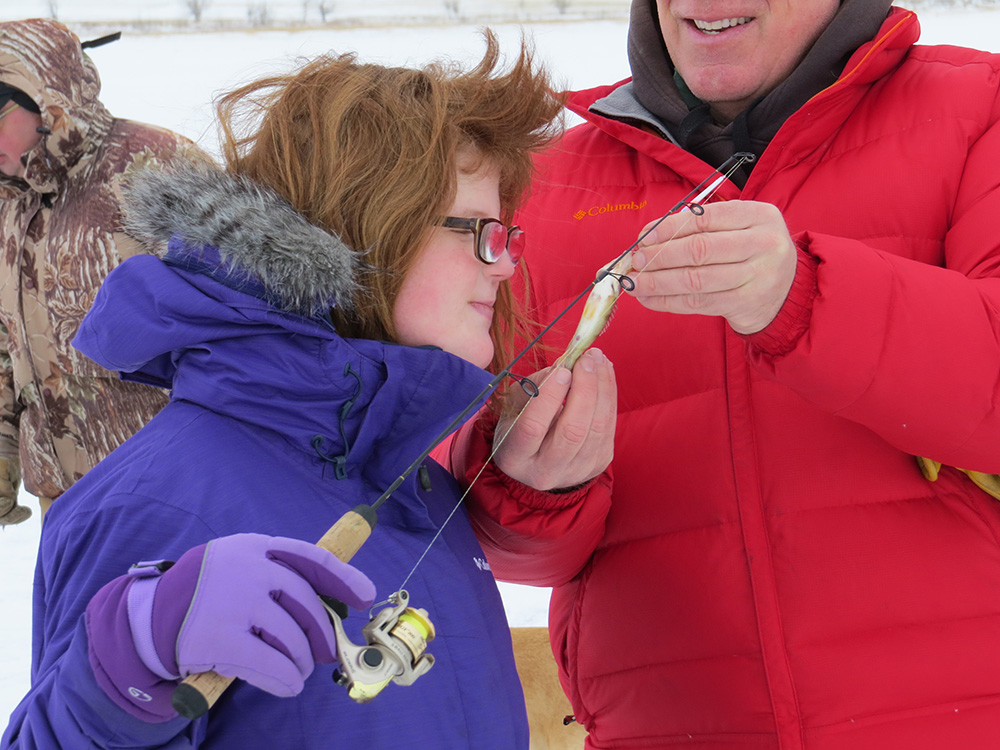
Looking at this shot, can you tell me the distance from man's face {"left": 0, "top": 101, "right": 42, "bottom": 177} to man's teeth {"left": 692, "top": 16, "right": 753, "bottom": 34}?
1.97 metres

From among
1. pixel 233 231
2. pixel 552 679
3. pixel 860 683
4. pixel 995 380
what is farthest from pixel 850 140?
pixel 552 679

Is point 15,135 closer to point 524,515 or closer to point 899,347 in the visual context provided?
point 524,515

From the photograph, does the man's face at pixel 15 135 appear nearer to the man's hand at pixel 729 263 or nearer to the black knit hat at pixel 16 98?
the black knit hat at pixel 16 98

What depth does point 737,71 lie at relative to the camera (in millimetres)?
1593

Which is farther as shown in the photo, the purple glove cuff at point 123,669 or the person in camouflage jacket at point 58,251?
the person in camouflage jacket at point 58,251

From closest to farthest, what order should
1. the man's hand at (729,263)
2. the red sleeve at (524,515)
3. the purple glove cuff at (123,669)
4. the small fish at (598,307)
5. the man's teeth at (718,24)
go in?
the purple glove cuff at (123,669)
the man's hand at (729,263)
the small fish at (598,307)
the red sleeve at (524,515)
the man's teeth at (718,24)

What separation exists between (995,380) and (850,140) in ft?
1.67

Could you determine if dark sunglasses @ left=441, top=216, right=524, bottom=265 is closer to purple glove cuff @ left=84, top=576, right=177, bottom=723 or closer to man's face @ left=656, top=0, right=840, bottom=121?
man's face @ left=656, top=0, right=840, bottom=121

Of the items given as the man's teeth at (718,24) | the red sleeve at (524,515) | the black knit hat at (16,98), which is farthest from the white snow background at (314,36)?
the red sleeve at (524,515)

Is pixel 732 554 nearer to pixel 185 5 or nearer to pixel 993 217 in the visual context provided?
pixel 993 217

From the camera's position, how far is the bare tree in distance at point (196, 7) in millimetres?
7980

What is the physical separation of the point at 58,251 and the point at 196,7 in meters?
6.27

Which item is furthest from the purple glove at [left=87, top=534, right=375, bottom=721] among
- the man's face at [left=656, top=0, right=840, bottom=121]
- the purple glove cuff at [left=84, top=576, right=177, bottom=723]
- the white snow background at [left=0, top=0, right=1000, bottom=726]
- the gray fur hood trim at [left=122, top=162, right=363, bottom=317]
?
the white snow background at [left=0, top=0, right=1000, bottom=726]

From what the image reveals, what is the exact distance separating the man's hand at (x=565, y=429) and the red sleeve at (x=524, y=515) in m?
0.04
